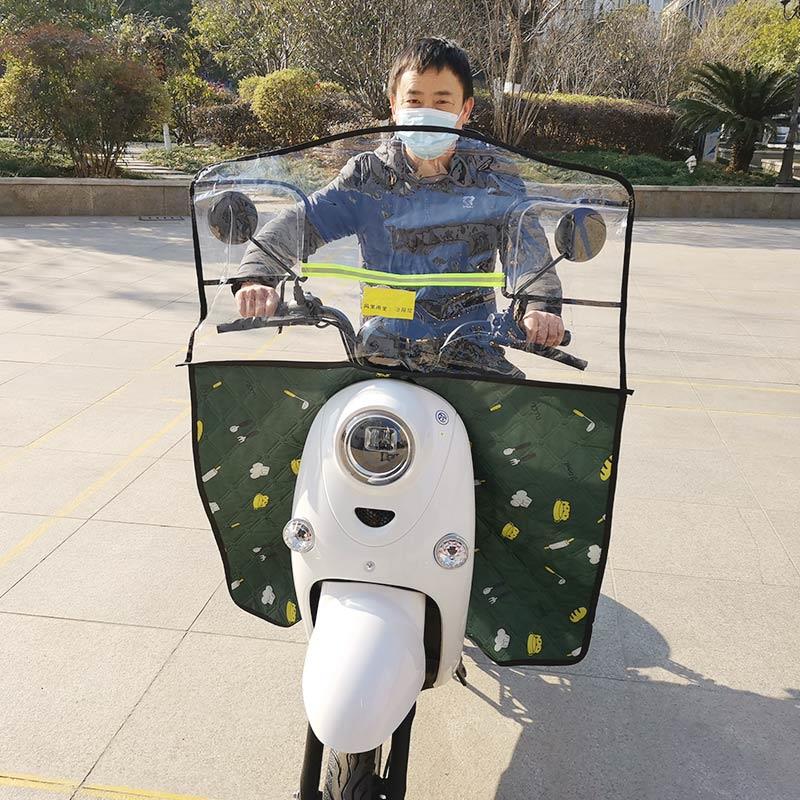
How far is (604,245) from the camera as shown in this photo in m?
1.89

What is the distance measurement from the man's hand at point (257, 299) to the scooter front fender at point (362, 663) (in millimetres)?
675

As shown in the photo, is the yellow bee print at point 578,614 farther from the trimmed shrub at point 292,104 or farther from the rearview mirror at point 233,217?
the trimmed shrub at point 292,104

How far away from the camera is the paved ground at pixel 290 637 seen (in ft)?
7.68

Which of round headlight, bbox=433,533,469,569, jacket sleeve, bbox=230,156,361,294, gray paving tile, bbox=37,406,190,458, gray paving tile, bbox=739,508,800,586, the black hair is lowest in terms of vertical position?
gray paving tile, bbox=739,508,800,586

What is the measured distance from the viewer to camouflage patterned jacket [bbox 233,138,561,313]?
1.98 metres

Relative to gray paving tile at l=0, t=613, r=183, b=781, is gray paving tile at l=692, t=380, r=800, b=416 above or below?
below

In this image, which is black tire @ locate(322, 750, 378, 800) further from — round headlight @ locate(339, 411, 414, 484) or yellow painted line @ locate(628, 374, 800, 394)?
yellow painted line @ locate(628, 374, 800, 394)

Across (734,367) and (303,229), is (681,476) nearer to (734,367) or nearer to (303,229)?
(734,367)

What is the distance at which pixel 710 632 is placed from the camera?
3.00m

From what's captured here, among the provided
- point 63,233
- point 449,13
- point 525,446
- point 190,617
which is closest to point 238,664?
point 190,617

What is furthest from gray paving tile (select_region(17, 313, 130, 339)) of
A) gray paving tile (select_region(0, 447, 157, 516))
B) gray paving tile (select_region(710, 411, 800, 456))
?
gray paving tile (select_region(710, 411, 800, 456))

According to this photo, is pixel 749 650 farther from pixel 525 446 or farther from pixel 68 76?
pixel 68 76

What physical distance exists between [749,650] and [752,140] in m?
17.1

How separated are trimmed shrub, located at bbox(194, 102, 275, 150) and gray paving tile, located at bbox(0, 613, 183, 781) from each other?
60.0ft
